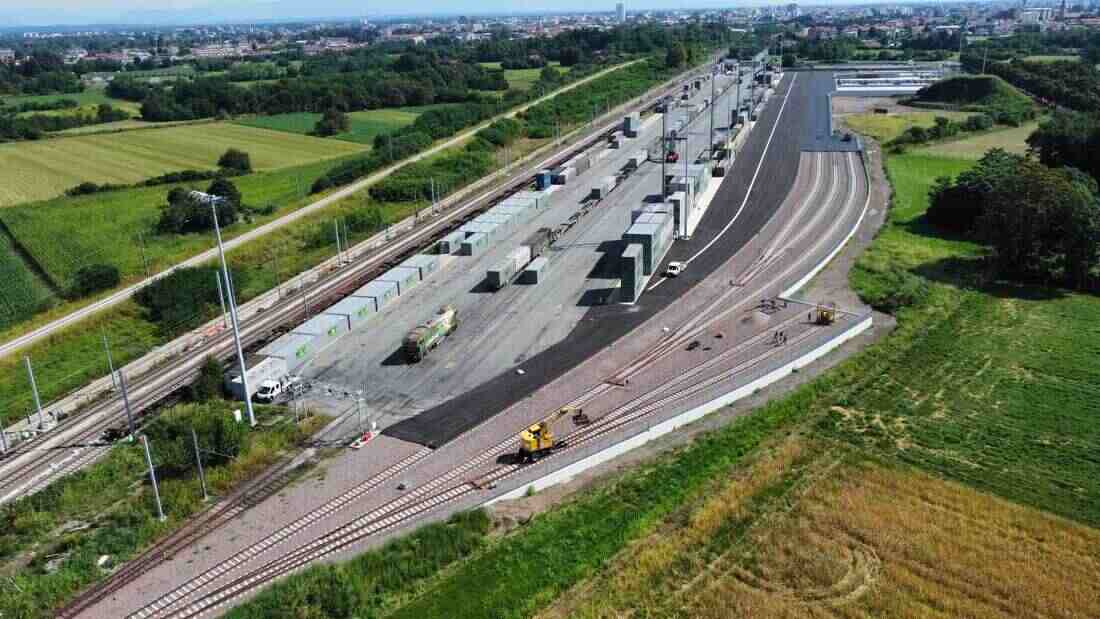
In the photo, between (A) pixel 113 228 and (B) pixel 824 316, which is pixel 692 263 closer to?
(B) pixel 824 316

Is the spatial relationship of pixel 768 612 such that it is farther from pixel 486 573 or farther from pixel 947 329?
pixel 947 329

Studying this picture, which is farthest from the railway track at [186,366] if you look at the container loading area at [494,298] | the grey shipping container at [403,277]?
the container loading area at [494,298]

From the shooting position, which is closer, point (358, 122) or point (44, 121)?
point (44, 121)

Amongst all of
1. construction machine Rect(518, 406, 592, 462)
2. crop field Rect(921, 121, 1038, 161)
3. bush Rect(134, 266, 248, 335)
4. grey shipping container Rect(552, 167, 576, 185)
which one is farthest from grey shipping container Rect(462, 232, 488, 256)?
crop field Rect(921, 121, 1038, 161)

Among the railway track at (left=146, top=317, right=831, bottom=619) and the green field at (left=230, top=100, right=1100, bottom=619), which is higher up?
the railway track at (left=146, top=317, right=831, bottom=619)

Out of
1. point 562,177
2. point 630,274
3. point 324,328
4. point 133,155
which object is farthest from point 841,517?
point 133,155

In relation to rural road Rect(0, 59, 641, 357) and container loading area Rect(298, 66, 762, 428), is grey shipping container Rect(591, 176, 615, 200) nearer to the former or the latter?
container loading area Rect(298, 66, 762, 428)
